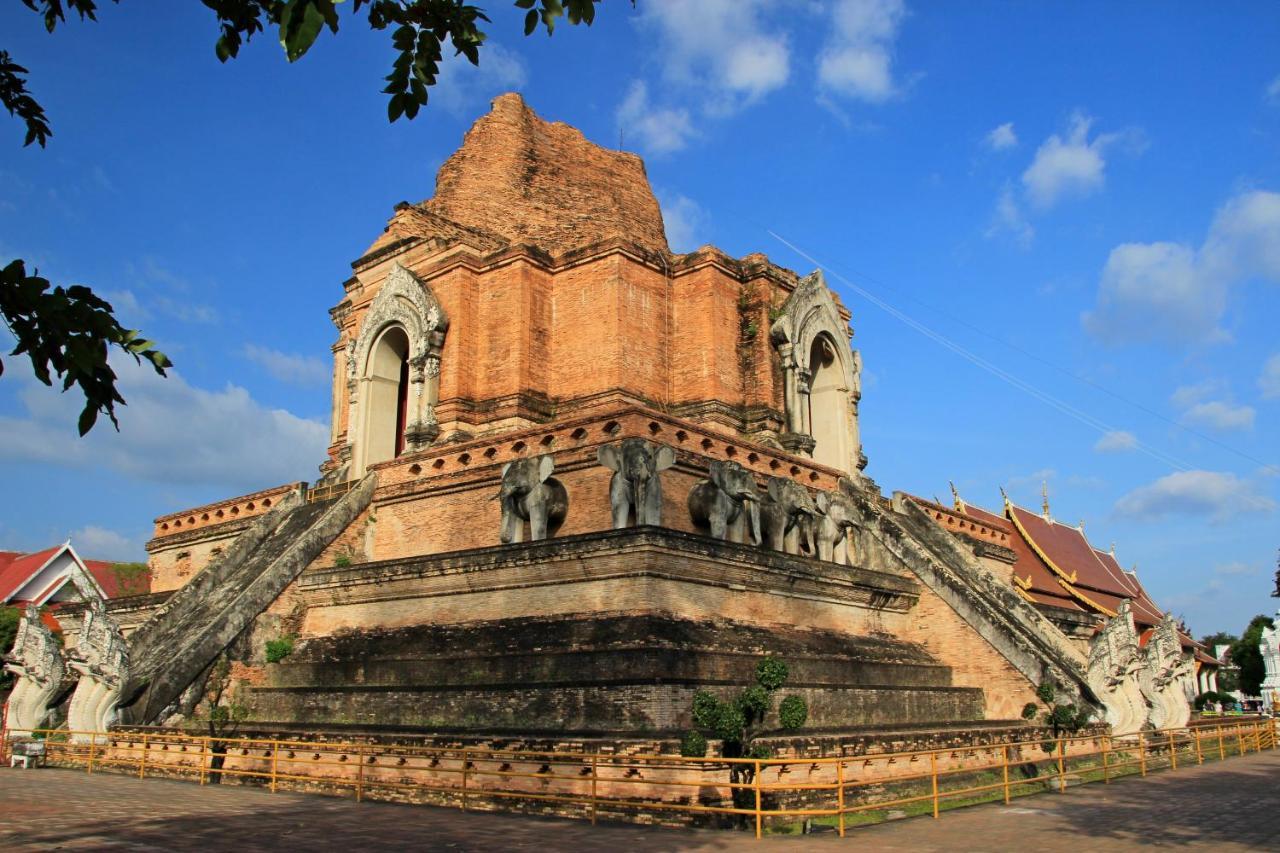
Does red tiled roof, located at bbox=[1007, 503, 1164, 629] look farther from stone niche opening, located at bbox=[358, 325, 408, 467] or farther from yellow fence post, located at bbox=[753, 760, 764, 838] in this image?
yellow fence post, located at bbox=[753, 760, 764, 838]

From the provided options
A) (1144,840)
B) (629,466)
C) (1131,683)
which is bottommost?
(1144,840)

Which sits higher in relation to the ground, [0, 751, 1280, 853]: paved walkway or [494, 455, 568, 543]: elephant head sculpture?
[494, 455, 568, 543]: elephant head sculpture

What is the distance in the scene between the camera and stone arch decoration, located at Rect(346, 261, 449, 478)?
1966 centimetres

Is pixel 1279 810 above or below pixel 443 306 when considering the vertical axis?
below

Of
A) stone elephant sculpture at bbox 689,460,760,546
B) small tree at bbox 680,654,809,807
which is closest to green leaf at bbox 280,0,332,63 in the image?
small tree at bbox 680,654,809,807

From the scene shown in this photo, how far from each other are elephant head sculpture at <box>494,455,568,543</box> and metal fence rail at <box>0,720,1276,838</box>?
169 inches

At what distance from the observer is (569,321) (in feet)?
65.5

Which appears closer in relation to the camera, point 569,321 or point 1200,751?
point 1200,751

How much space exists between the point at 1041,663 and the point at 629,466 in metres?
6.65

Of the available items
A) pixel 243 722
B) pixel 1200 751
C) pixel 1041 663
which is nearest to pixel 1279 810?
pixel 1041 663

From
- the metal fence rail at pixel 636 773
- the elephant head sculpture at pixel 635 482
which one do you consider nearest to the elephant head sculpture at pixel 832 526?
the elephant head sculpture at pixel 635 482

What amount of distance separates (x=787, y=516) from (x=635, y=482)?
3269mm

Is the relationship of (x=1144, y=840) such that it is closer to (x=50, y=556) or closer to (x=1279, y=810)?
(x=1279, y=810)

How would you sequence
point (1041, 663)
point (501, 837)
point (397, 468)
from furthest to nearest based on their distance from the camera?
point (397, 468)
point (1041, 663)
point (501, 837)
